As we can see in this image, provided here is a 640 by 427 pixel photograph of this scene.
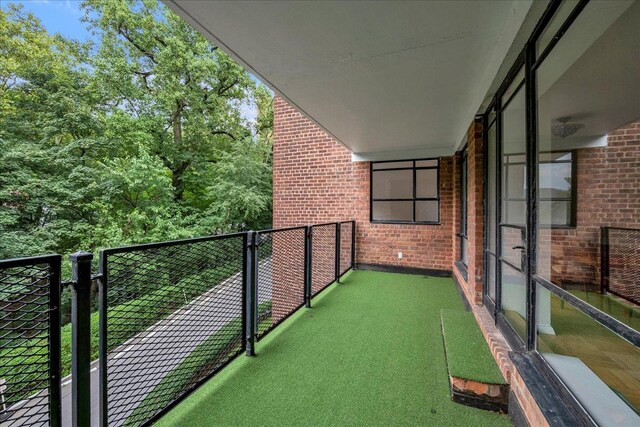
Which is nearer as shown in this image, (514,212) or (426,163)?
(514,212)

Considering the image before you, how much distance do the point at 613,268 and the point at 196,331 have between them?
3.35 meters

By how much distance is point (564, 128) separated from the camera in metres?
2.21

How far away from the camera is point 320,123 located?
371 centimetres

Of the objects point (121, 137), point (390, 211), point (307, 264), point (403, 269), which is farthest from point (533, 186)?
point (121, 137)

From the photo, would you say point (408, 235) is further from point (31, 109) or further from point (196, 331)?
point (31, 109)

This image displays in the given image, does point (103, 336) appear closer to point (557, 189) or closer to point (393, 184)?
point (557, 189)

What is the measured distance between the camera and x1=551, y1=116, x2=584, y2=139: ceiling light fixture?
2.09 metres

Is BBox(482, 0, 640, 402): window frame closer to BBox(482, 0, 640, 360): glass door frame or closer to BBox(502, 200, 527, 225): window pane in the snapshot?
BBox(482, 0, 640, 360): glass door frame

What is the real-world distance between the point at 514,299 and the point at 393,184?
13.9ft

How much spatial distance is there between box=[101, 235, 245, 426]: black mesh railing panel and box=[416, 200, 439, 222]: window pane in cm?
445

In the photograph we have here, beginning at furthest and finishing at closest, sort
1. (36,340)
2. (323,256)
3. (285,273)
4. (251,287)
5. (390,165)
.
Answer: (390,165) → (323,256) → (285,273) → (251,287) → (36,340)

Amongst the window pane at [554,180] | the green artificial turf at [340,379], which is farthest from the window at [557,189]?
the green artificial turf at [340,379]

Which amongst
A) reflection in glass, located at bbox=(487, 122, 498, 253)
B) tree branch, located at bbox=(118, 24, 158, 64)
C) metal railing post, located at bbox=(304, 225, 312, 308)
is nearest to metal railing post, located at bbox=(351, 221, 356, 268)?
metal railing post, located at bbox=(304, 225, 312, 308)

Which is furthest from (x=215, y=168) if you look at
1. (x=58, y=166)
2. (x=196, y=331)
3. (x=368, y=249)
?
(x=196, y=331)
